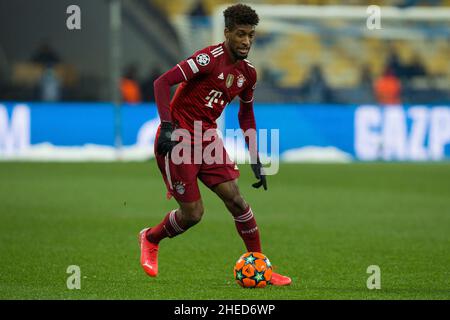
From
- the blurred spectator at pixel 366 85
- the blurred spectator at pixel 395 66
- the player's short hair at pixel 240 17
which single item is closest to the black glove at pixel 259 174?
the player's short hair at pixel 240 17

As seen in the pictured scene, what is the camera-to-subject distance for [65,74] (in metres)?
26.0

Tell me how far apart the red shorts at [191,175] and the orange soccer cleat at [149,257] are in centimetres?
62

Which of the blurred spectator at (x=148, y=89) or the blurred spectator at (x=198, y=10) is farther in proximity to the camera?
the blurred spectator at (x=198, y=10)

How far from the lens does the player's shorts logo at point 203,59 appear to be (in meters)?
7.44

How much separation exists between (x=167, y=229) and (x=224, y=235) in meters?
3.27

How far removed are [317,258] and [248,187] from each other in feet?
24.9

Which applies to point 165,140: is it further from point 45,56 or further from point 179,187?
point 45,56

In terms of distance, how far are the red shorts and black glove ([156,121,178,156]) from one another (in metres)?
0.37

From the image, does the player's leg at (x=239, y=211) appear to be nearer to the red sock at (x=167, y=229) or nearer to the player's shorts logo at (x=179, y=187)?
the player's shorts logo at (x=179, y=187)

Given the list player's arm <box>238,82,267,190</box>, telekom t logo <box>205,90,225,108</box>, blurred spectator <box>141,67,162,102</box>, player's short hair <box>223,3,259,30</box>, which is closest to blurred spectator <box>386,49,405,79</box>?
blurred spectator <box>141,67,162,102</box>

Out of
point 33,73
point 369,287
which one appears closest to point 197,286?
point 369,287

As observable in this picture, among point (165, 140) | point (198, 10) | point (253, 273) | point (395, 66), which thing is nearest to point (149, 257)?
point (253, 273)

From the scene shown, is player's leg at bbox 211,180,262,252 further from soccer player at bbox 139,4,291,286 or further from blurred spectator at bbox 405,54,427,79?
blurred spectator at bbox 405,54,427,79

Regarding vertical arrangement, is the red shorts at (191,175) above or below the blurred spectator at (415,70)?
below
